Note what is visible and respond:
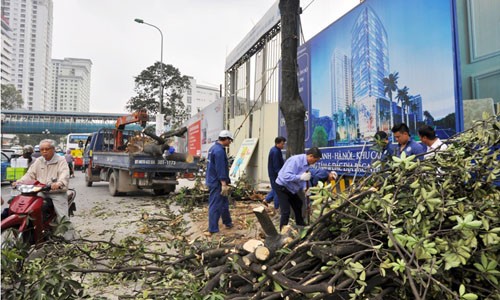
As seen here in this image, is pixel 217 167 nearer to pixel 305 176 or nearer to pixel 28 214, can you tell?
pixel 305 176

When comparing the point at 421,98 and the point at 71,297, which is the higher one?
the point at 421,98

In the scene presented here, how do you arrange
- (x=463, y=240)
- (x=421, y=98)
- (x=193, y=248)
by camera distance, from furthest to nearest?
(x=421, y=98), (x=193, y=248), (x=463, y=240)

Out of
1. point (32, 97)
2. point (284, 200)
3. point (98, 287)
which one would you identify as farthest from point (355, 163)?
point (32, 97)

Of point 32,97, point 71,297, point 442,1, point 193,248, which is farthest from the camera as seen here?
point 32,97

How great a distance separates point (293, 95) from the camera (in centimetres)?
479

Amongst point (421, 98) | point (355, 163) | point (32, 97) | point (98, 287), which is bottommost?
point (98, 287)

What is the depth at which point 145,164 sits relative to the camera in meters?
8.88

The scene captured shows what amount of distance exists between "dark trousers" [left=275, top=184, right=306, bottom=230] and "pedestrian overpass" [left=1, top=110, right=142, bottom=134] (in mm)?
49249

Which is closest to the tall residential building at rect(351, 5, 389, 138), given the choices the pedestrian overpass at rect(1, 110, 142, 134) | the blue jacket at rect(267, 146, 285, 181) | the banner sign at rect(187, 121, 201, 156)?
the blue jacket at rect(267, 146, 285, 181)

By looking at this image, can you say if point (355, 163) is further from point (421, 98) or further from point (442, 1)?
point (442, 1)

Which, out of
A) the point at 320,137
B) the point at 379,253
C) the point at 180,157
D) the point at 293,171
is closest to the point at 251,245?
the point at 379,253

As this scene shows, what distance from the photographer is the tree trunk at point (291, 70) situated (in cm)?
473

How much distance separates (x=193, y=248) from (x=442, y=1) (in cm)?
377

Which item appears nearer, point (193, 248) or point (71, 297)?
point (71, 297)
